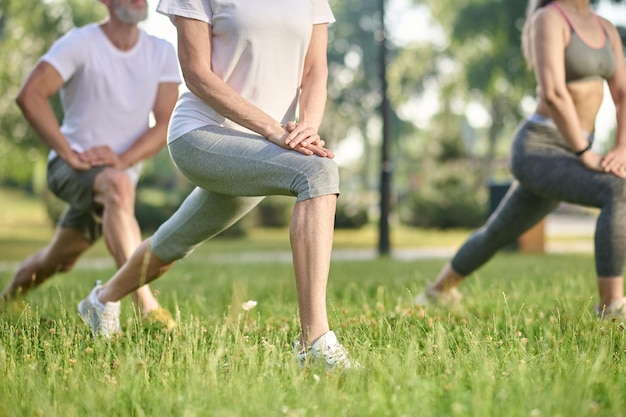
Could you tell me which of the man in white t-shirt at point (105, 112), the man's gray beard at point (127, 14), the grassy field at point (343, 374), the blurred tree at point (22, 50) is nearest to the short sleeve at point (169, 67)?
the man in white t-shirt at point (105, 112)

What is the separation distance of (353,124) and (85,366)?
6081 centimetres

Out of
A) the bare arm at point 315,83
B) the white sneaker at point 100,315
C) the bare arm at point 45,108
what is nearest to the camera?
the bare arm at point 315,83

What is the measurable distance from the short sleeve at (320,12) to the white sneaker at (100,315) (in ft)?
6.31

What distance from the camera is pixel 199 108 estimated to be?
4.17 metres

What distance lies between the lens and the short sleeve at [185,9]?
398 centimetres

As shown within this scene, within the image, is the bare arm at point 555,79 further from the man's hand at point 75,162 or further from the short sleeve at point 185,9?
the man's hand at point 75,162

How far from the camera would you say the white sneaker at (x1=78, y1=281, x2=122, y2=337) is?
4.77 metres

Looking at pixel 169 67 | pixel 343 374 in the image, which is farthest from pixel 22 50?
pixel 343 374

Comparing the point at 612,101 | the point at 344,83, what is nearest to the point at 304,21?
the point at 612,101

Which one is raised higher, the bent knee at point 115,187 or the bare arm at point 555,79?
the bare arm at point 555,79


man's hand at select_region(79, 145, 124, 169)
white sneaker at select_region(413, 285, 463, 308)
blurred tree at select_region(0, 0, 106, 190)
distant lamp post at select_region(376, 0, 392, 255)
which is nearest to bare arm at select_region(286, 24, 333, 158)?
man's hand at select_region(79, 145, 124, 169)

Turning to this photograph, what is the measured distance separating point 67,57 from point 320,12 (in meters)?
2.15

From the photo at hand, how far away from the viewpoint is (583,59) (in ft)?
18.2

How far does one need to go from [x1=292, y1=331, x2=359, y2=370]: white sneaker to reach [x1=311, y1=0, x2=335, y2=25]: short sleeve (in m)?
1.55
